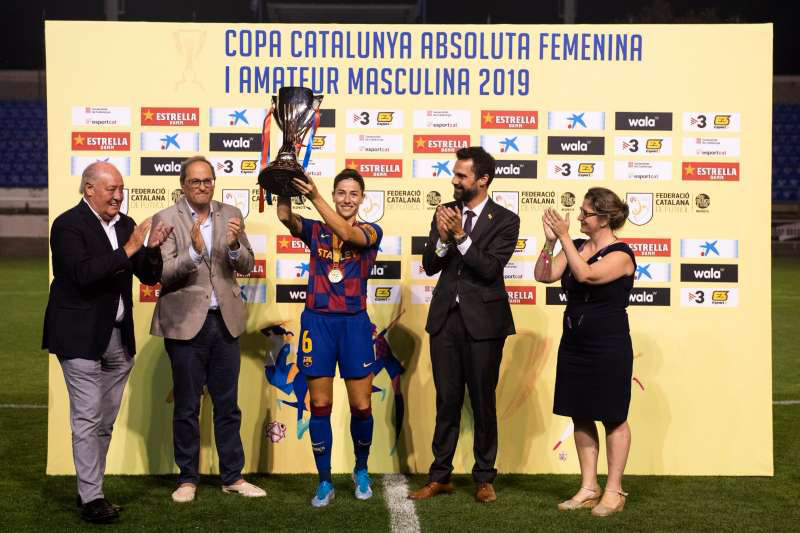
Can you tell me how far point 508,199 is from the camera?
6117mm

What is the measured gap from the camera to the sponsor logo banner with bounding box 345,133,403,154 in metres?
6.10

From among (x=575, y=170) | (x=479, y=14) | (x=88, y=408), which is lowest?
(x=88, y=408)

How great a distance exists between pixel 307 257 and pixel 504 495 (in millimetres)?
1833

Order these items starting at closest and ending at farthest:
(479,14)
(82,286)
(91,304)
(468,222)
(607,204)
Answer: (82,286) < (91,304) < (607,204) < (468,222) < (479,14)

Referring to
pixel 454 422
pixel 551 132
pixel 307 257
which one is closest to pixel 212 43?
pixel 307 257

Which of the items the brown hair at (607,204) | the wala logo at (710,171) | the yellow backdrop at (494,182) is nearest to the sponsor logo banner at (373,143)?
the yellow backdrop at (494,182)

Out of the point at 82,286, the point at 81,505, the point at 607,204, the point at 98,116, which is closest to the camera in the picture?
the point at 82,286

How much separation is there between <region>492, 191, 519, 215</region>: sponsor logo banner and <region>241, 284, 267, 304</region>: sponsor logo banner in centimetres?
152

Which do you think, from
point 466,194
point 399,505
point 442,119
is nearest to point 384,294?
point 466,194

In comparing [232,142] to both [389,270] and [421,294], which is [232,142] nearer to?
[389,270]

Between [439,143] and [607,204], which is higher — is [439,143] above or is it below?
above

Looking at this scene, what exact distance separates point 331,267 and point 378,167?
3.28ft

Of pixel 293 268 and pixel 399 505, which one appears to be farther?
pixel 293 268

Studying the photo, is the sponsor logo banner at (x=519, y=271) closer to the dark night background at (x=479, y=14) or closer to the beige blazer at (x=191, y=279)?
the beige blazer at (x=191, y=279)
